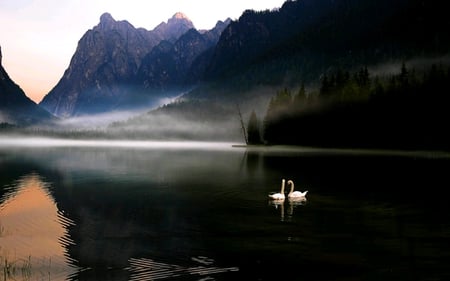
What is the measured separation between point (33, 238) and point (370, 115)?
467 feet

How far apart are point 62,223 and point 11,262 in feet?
32.2

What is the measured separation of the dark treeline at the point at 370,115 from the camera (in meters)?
148

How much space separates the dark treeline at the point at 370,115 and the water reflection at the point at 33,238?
124m

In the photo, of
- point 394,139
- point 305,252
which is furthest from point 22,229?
point 394,139

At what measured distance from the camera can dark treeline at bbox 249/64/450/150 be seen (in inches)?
5817

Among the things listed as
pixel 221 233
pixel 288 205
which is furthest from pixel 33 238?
pixel 288 205

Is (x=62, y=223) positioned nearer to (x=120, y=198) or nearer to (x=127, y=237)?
(x=127, y=237)

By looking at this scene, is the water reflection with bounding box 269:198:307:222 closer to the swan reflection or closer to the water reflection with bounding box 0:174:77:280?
the swan reflection

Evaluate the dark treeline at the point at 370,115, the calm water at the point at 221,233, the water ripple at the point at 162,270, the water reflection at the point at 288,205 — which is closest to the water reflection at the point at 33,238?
the calm water at the point at 221,233

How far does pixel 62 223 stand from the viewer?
3156 centimetres

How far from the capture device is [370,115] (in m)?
158

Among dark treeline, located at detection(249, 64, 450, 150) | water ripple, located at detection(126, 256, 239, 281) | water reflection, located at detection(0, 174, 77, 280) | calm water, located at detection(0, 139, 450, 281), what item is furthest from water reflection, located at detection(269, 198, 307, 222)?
dark treeline, located at detection(249, 64, 450, 150)

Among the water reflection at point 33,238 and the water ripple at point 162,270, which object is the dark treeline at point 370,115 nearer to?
the water reflection at point 33,238

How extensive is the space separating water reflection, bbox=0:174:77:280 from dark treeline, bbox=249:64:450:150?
406ft
